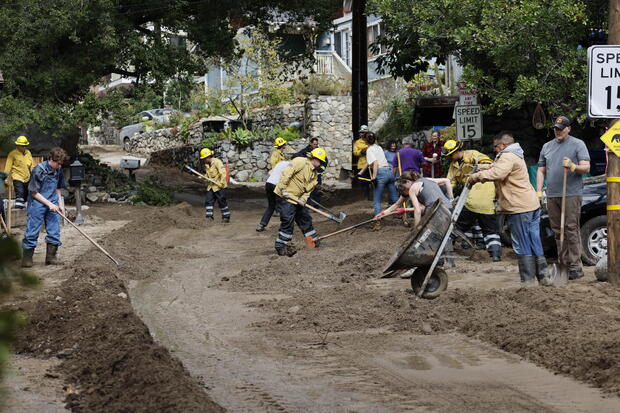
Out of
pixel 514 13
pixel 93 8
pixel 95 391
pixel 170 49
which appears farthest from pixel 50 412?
pixel 170 49

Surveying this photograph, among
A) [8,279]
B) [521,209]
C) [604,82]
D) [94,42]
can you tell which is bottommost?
[521,209]

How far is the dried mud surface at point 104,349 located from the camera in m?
6.13

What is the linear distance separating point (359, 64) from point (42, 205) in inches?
546

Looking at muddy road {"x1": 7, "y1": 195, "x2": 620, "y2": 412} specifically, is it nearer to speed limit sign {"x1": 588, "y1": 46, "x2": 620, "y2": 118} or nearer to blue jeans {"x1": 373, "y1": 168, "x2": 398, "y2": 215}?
speed limit sign {"x1": 588, "y1": 46, "x2": 620, "y2": 118}

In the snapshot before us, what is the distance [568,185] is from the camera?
11781 millimetres

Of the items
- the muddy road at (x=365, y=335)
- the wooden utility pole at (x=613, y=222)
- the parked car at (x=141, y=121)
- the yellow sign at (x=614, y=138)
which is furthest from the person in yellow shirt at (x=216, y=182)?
the parked car at (x=141, y=121)

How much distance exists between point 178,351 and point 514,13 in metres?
10.2

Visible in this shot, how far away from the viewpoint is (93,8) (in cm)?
2298

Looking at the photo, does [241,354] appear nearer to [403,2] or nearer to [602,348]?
[602,348]

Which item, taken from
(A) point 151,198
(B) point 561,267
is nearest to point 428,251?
(B) point 561,267

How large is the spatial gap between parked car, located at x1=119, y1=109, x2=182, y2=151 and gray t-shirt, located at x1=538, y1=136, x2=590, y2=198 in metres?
36.9

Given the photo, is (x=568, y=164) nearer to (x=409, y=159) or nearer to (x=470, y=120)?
(x=470, y=120)

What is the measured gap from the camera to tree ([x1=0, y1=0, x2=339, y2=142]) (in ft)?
74.0

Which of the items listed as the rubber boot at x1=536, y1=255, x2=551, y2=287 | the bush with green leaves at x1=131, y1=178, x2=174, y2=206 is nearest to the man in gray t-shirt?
the rubber boot at x1=536, y1=255, x2=551, y2=287
